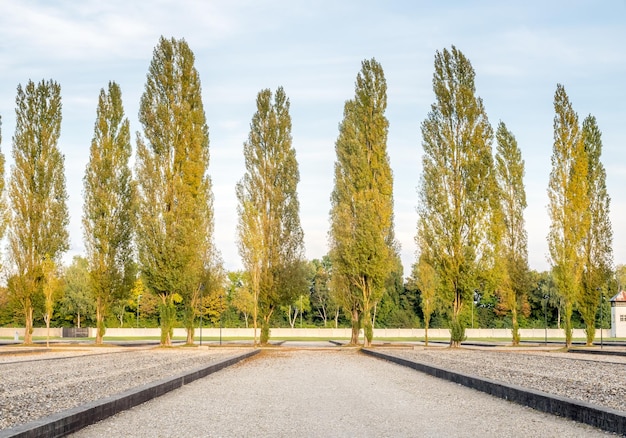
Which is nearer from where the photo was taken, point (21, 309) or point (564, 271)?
point (564, 271)

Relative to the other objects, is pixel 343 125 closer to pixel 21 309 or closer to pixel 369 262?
pixel 369 262

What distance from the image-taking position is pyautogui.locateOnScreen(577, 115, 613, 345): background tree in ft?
125

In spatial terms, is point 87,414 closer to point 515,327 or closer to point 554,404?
point 554,404

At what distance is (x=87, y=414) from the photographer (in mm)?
8766

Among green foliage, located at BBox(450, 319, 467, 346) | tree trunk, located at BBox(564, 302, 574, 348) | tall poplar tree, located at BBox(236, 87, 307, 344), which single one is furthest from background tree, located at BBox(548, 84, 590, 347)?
tall poplar tree, located at BBox(236, 87, 307, 344)

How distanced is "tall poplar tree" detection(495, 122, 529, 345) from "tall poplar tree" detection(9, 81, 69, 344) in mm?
26501

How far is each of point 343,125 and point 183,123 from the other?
1031cm

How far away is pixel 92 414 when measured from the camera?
8.96 m

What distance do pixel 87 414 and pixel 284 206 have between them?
3035cm

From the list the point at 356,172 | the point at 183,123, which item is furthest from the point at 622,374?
the point at 183,123

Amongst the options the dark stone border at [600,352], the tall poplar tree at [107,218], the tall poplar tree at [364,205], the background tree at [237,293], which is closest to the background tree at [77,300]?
the background tree at [237,293]

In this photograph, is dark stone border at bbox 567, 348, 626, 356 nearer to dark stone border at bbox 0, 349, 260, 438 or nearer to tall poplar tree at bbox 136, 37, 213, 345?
tall poplar tree at bbox 136, 37, 213, 345

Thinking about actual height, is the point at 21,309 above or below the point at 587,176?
below

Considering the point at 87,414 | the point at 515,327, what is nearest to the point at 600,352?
the point at 515,327
